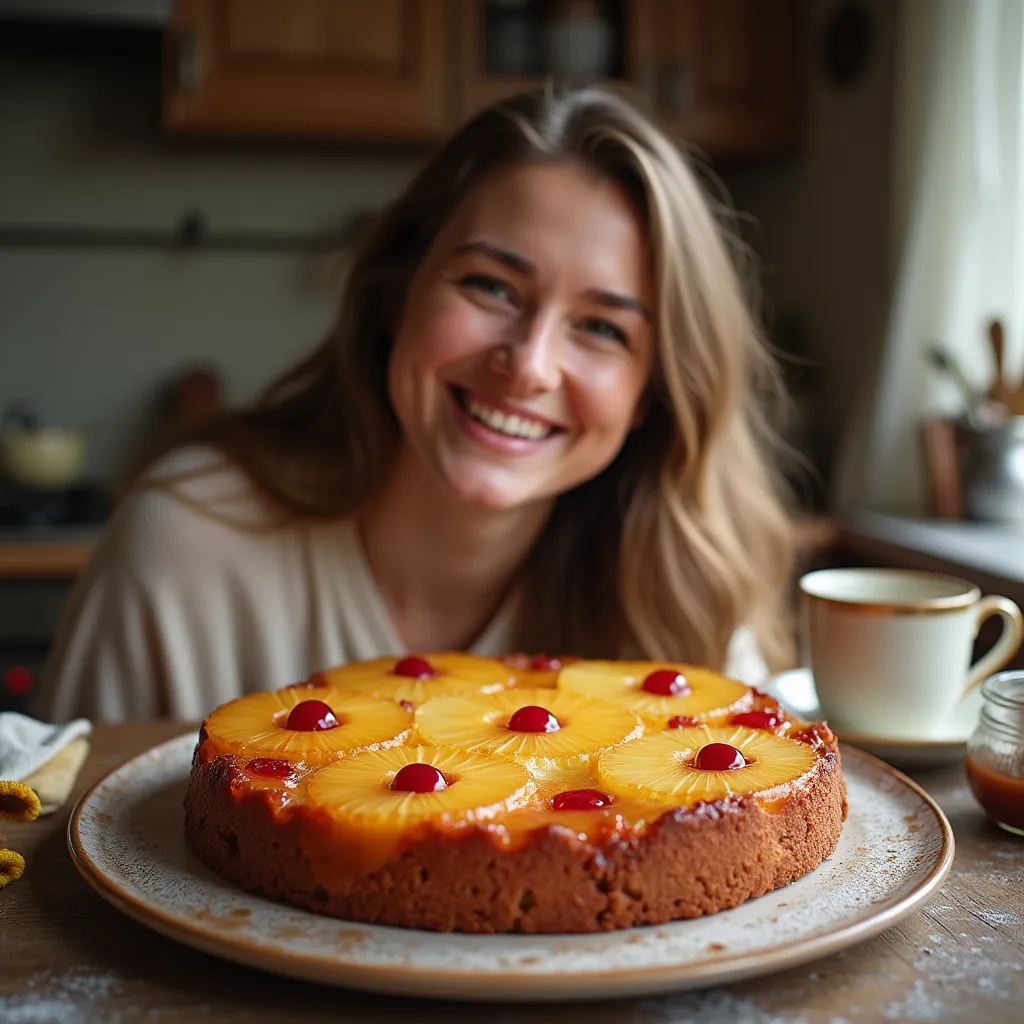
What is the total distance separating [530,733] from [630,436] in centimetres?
87

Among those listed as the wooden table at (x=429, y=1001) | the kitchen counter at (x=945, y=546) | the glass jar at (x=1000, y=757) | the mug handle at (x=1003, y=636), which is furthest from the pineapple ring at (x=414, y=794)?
the kitchen counter at (x=945, y=546)

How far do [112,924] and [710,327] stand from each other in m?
1.11

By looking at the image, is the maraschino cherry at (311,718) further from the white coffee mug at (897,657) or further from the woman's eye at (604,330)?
the woman's eye at (604,330)

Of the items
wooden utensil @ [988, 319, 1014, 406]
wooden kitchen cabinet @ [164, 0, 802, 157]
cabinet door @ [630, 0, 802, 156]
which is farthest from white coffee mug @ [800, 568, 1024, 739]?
cabinet door @ [630, 0, 802, 156]

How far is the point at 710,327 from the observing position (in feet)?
5.36

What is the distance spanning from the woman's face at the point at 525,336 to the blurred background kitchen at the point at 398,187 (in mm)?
1161

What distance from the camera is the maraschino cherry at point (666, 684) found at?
3.65ft

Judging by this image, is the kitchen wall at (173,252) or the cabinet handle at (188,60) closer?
the cabinet handle at (188,60)

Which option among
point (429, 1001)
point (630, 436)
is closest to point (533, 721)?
point (429, 1001)

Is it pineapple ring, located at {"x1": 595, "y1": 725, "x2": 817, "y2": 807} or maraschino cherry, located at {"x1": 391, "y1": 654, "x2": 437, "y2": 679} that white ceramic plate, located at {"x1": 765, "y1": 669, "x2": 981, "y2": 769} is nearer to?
pineapple ring, located at {"x1": 595, "y1": 725, "x2": 817, "y2": 807}

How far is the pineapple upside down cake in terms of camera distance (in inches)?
30.6

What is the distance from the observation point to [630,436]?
1.79 meters

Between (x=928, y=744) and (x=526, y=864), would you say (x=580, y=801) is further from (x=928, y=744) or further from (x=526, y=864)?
(x=928, y=744)

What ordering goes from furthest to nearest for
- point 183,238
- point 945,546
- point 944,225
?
1. point 183,238
2. point 944,225
3. point 945,546
